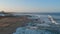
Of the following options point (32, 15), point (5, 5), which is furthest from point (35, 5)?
point (5, 5)

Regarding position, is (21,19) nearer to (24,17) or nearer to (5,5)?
(24,17)

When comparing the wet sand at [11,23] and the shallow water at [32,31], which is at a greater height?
the wet sand at [11,23]

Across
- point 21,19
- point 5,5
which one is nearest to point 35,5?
point 21,19

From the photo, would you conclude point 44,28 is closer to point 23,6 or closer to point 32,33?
point 32,33

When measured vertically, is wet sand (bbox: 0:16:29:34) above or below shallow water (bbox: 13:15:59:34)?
above

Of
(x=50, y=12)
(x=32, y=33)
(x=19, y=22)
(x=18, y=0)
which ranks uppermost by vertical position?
(x=18, y=0)

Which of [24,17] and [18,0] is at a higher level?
[18,0]
